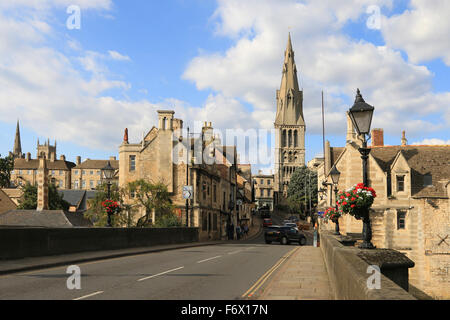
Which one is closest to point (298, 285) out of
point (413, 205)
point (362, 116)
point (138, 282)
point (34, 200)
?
point (138, 282)

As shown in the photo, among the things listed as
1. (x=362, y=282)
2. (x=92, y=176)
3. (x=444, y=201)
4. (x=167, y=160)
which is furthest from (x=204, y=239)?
(x=92, y=176)

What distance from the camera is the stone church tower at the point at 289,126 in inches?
6767

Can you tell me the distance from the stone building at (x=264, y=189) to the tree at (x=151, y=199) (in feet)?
385

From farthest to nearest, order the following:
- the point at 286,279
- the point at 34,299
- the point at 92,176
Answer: the point at 92,176, the point at 286,279, the point at 34,299

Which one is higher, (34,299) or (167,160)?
(167,160)

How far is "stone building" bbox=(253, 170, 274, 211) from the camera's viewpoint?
162m

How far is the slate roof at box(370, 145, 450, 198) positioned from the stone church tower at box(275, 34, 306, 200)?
403 feet

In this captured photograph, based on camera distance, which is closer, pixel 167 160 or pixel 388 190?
pixel 388 190

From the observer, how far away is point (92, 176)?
16162 cm

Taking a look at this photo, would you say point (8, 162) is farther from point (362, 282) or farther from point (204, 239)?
point (362, 282)

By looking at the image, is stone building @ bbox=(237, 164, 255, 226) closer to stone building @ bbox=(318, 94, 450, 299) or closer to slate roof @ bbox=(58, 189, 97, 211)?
stone building @ bbox=(318, 94, 450, 299)

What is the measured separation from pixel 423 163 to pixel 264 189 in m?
123

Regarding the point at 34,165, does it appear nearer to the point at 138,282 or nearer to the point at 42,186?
the point at 42,186
